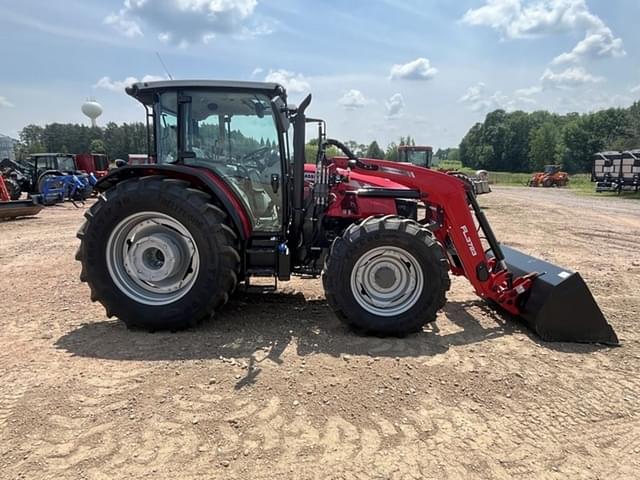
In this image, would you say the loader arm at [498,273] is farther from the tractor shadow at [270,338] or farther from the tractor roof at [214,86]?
the tractor roof at [214,86]

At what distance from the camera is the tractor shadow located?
4020mm

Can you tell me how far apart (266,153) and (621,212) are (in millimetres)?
17341

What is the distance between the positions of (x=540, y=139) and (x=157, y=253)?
97.3m

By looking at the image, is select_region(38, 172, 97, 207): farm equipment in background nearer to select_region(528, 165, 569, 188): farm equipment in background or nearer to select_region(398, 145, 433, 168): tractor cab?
select_region(398, 145, 433, 168): tractor cab

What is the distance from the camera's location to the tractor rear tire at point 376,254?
4.31m

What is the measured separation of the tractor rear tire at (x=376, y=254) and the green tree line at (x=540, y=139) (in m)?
59.2

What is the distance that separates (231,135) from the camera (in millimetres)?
4715

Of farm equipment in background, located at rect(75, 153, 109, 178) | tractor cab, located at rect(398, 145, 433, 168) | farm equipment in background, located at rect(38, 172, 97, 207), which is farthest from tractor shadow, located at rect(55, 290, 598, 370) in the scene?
farm equipment in background, located at rect(75, 153, 109, 178)

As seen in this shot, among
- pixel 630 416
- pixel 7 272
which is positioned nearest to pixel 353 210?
pixel 630 416

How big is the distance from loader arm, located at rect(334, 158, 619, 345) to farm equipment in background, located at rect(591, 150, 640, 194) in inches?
1071

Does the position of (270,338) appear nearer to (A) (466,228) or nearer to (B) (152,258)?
(B) (152,258)

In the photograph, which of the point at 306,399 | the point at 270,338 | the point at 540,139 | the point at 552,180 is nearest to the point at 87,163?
the point at 270,338

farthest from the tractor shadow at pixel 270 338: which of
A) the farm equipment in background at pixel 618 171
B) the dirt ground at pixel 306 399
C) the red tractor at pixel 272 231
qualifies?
the farm equipment in background at pixel 618 171

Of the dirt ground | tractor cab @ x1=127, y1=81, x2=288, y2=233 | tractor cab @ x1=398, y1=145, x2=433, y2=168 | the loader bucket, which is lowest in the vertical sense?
the dirt ground
